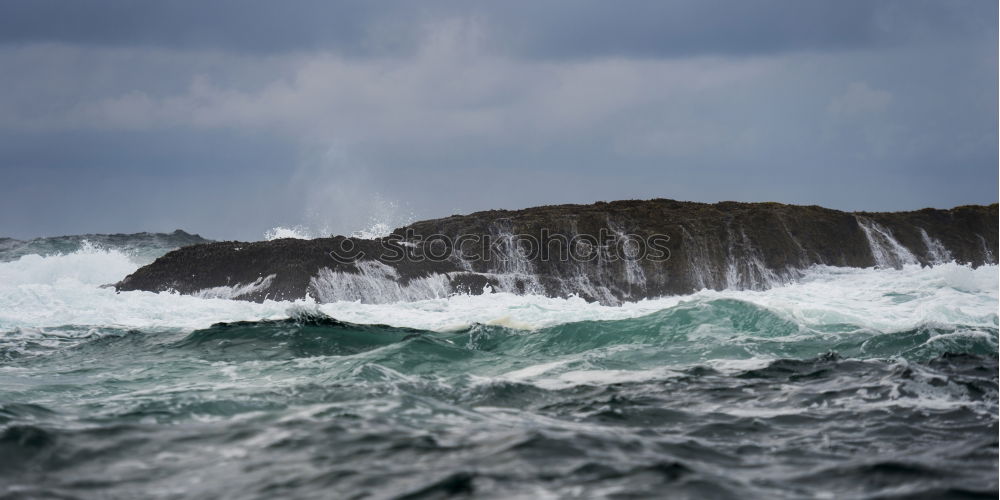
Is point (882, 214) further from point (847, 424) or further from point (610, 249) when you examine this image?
point (847, 424)

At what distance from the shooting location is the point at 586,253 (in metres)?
27.0

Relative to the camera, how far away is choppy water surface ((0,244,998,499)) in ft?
18.5

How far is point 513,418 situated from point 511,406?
0.73 metres

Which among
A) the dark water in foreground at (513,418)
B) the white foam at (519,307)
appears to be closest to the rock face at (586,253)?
the white foam at (519,307)

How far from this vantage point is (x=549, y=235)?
2728 cm

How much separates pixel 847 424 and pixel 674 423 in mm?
1473

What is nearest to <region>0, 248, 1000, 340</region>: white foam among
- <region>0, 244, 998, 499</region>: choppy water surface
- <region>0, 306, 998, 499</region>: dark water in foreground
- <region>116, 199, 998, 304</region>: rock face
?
<region>0, 244, 998, 499</region>: choppy water surface

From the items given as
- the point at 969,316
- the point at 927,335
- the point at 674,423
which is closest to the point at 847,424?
the point at 674,423

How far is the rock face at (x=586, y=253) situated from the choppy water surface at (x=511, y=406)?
20.8ft

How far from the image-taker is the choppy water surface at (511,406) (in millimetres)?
5652

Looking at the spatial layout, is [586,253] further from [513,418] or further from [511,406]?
[513,418]

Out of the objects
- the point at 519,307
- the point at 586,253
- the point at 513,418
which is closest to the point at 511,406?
the point at 513,418

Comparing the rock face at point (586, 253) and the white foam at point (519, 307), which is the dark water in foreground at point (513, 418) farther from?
the rock face at point (586, 253)

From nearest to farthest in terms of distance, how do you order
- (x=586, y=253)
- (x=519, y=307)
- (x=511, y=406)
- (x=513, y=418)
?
(x=513, y=418), (x=511, y=406), (x=519, y=307), (x=586, y=253)
